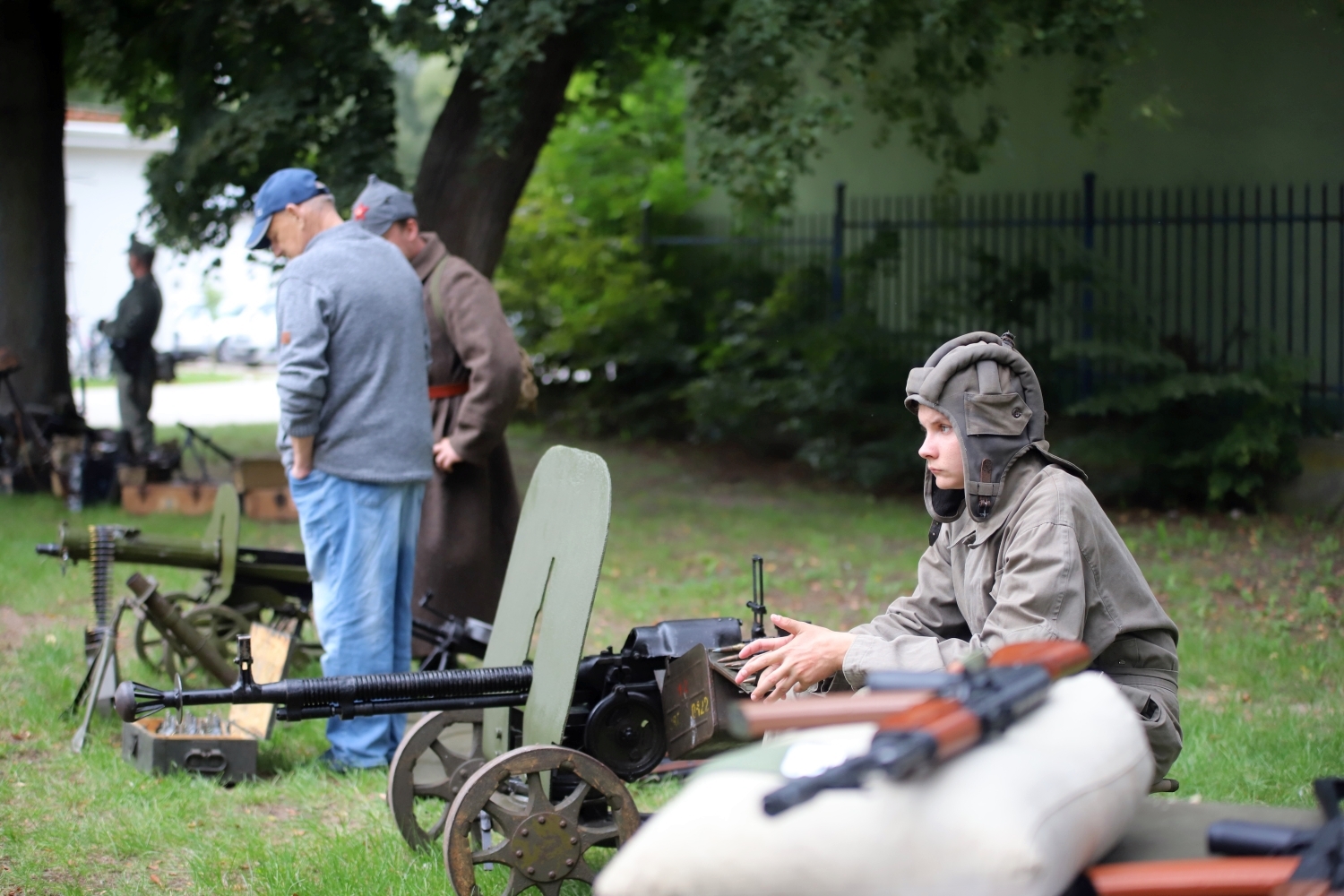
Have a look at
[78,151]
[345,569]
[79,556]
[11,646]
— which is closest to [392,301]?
[345,569]

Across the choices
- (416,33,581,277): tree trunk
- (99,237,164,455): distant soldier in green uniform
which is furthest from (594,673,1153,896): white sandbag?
(99,237,164,455): distant soldier in green uniform

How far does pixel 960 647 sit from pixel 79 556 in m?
4.05

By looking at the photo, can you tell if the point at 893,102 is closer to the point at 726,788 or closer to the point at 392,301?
the point at 392,301

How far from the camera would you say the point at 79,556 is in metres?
5.41

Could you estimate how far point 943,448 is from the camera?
2.80 meters

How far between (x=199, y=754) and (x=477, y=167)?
6.21 metres

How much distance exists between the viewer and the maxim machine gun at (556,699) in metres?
3.37

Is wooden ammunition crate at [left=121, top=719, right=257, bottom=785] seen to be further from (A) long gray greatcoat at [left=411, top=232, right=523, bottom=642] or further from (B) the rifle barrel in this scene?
(B) the rifle barrel

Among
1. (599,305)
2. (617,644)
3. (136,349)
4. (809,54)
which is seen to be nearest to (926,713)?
(617,644)

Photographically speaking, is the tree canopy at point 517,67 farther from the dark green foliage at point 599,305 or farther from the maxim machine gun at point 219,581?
the dark green foliage at point 599,305

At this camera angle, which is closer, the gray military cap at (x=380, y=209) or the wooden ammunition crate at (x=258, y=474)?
the gray military cap at (x=380, y=209)

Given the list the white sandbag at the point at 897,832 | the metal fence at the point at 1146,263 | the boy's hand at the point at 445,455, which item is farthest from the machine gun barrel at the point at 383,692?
the metal fence at the point at 1146,263

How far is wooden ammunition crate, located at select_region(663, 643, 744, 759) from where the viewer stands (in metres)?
3.20

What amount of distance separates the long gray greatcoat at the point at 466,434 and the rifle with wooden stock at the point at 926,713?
12.7ft
